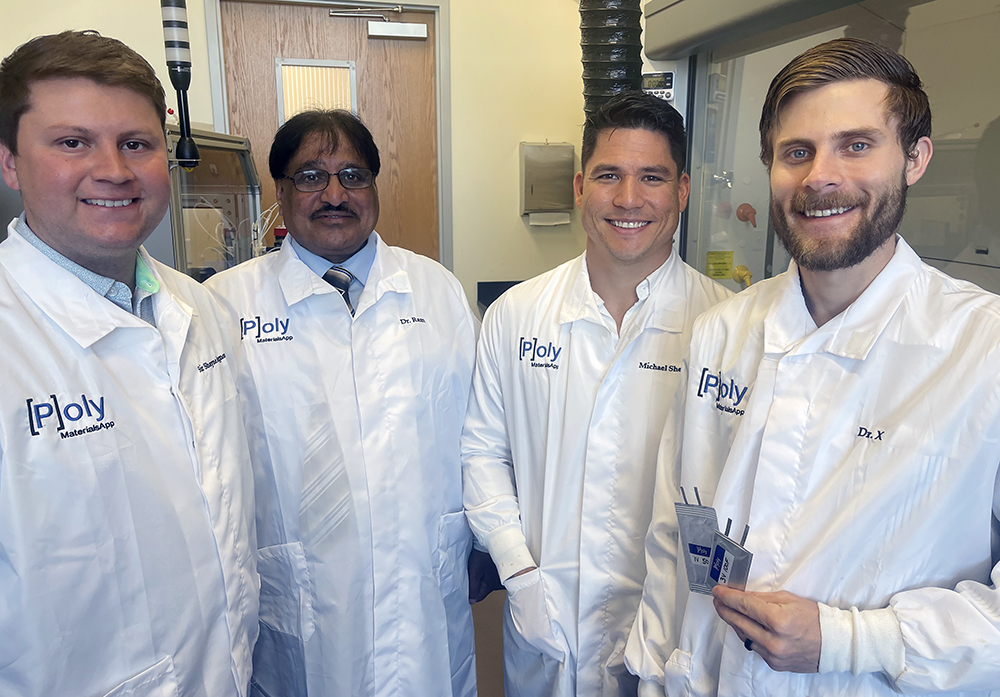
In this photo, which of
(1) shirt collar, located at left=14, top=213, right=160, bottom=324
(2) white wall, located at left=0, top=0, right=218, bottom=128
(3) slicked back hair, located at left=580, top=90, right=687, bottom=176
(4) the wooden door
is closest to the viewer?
(1) shirt collar, located at left=14, top=213, right=160, bottom=324

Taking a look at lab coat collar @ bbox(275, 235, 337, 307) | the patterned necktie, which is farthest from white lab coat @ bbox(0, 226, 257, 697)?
the patterned necktie

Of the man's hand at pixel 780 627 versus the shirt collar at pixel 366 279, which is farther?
the shirt collar at pixel 366 279

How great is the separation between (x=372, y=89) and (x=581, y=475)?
257cm

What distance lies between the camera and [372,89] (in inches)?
129

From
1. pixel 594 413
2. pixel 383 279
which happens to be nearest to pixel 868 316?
pixel 594 413

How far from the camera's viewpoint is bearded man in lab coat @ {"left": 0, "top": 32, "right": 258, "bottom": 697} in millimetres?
944

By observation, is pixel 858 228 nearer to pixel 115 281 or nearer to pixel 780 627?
pixel 780 627

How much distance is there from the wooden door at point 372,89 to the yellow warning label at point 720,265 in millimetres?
1677

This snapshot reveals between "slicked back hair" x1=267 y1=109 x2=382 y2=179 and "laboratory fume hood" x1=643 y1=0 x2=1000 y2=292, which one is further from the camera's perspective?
"slicked back hair" x1=267 y1=109 x2=382 y2=179

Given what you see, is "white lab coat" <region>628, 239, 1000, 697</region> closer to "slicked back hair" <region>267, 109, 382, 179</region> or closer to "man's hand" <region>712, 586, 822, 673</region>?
"man's hand" <region>712, 586, 822, 673</region>

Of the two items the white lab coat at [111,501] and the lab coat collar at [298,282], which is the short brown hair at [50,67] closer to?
the white lab coat at [111,501]

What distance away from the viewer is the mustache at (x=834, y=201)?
0.96 metres

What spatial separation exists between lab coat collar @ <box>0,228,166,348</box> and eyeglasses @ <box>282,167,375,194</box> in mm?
630

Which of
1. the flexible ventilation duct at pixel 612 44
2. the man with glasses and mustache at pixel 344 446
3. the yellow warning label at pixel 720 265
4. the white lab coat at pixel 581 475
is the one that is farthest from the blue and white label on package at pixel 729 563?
the flexible ventilation duct at pixel 612 44
